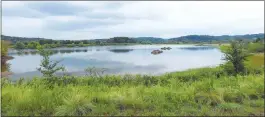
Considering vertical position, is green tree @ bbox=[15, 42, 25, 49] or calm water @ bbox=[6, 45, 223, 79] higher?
green tree @ bbox=[15, 42, 25, 49]

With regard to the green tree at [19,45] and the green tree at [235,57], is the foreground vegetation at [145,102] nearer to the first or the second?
the green tree at [235,57]

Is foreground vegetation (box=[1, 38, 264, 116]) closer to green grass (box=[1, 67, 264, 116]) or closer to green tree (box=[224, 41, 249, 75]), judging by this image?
green grass (box=[1, 67, 264, 116])

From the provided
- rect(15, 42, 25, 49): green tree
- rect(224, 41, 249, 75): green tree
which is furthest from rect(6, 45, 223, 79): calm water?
rect(15, 42, 25, 49): green tree

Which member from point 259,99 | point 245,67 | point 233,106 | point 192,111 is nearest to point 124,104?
point 192,111

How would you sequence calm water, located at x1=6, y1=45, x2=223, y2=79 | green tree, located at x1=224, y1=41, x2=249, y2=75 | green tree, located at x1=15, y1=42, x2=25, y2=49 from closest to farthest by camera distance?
green tree, located at x1=224, y1=41, x2=249, y2=75 < calm water, located at x1=6, y1=45, x2=223, y2=79 < green tree, located at x1=15, y1=42, x2=25, y2=49

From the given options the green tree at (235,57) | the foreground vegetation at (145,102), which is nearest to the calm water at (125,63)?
the green tree at (235,57)

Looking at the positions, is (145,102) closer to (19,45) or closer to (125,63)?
(125,63)

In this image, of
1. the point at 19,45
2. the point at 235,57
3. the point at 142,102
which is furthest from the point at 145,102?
the point at 19,45

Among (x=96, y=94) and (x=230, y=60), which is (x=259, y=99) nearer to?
(x=96, y=94)

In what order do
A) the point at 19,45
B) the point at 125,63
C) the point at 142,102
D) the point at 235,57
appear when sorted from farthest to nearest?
the point at 19,45 → the point at 125,63 → the point at 235,57 → the point at 142,102

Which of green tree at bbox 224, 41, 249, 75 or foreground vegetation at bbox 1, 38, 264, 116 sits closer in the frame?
foreground vegetation at bbox 1, 38, 264, 116

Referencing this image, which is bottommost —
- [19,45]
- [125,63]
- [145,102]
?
[125,63]

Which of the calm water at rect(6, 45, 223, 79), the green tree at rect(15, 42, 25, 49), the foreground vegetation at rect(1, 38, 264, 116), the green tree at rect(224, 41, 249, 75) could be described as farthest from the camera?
the green tree at rect(15, 42, 25, 49)

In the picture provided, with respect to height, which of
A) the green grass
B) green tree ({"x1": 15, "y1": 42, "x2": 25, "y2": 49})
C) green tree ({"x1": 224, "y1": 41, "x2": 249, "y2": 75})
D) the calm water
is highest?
green tree ({"x1": 224, "y1": 41, "x2": 249, "y2": 75})
